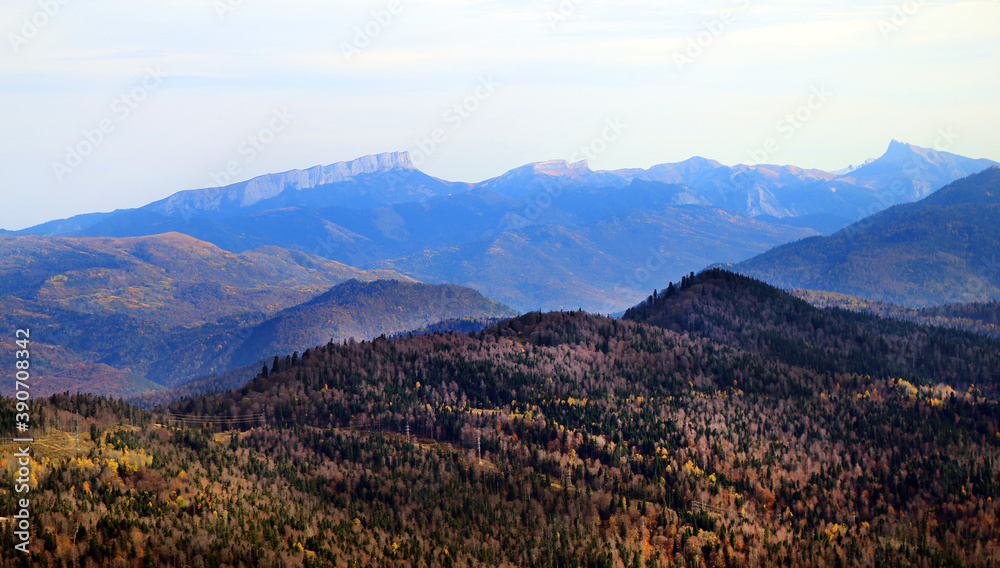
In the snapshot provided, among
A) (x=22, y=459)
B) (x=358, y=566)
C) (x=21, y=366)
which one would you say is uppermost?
(x=21, y=366)

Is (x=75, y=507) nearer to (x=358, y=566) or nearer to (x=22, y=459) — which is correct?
(x=22, y=459)

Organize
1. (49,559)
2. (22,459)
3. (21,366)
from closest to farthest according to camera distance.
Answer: (21,366) → (49,559) → (22,459)

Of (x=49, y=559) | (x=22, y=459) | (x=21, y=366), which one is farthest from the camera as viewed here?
(x=22, y=459)

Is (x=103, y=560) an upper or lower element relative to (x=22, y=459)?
lower

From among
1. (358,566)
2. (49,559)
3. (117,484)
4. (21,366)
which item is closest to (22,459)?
(117,484)

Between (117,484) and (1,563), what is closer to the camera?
(1,563)

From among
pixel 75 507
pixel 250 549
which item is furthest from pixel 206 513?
pixel 75 507

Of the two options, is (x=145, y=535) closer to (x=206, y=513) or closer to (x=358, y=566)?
(x=206, y=513)

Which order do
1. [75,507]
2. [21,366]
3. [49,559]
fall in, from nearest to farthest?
[21,366]
[49,559]
[75,507]

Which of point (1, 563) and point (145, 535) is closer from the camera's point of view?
point (1, 563)
